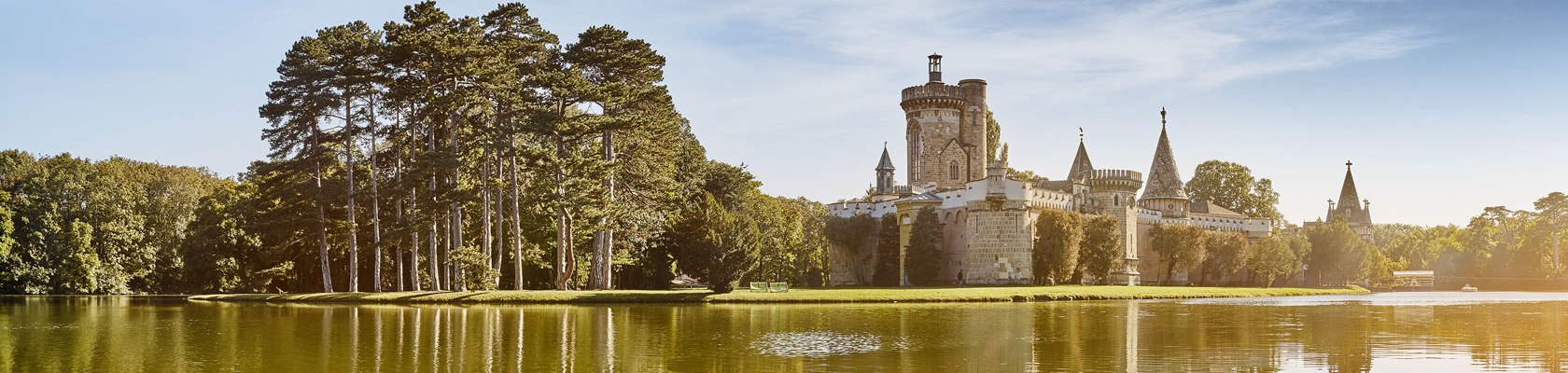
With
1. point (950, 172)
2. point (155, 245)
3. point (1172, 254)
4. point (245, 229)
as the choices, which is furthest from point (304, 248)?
point (1172, 254)

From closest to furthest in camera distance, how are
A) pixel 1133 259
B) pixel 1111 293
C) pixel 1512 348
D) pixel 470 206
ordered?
pixel 1512 348 < pixel 470 206 < pixel 1111 293 < pixel 1133 259

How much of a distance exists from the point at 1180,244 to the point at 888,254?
16.9 metres

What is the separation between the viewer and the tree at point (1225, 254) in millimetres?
77938

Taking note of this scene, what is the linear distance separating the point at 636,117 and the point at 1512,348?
94.4ft

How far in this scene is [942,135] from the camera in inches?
3268

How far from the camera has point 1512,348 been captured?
2391cm

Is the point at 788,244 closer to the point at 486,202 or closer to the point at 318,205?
the point at 486,202

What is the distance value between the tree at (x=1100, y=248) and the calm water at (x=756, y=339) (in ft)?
94.6

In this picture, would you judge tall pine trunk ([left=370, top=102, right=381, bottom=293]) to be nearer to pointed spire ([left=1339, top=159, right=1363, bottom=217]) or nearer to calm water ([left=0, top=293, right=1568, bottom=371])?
calm water ([left=0, top=293, right=1568, bottom=371])

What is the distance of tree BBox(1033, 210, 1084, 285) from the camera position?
217ft

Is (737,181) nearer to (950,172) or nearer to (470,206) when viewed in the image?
(470,206)

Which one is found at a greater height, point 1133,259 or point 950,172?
point 950,172

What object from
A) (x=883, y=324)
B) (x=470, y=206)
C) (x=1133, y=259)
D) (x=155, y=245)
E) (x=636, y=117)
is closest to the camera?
(x=883, y=324)

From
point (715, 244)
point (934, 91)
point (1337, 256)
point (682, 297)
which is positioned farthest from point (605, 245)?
point (1337, 256)
